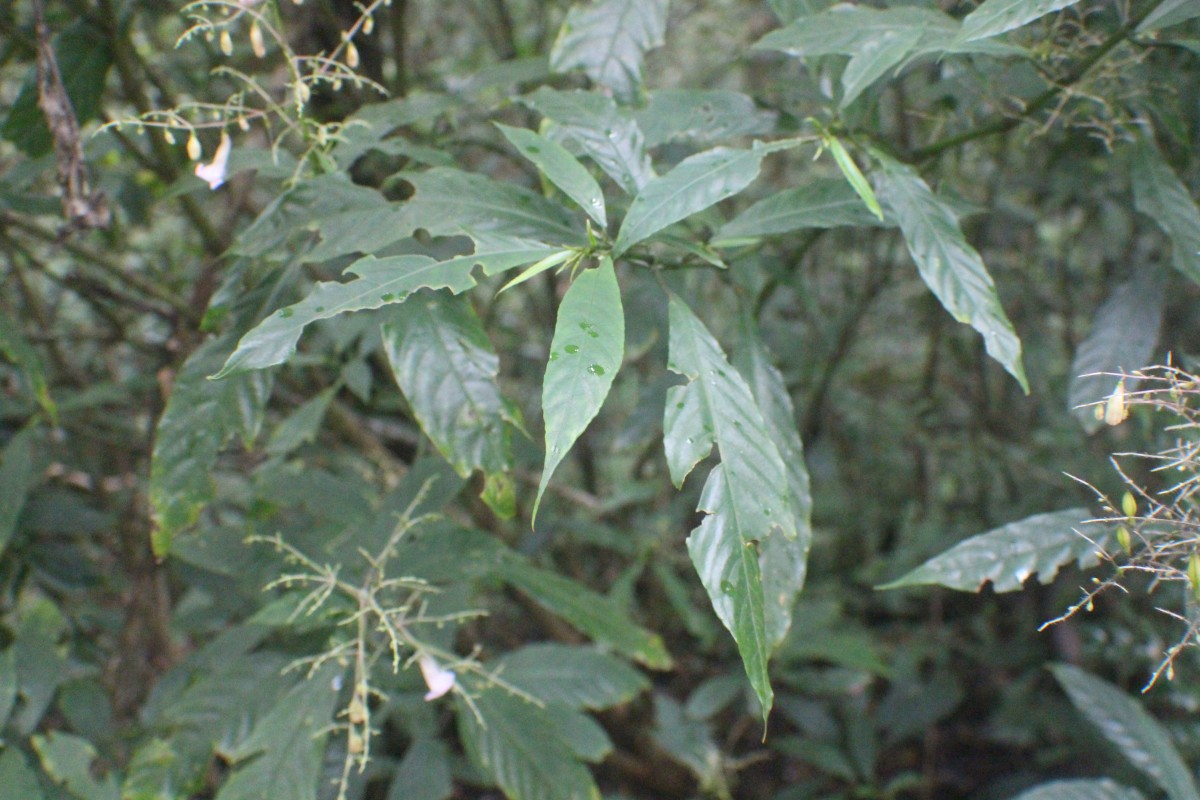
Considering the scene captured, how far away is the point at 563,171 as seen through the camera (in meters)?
1.08

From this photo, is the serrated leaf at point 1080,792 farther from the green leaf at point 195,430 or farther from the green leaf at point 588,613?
the green leaf at point 195,430

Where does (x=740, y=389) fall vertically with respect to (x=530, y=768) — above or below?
above

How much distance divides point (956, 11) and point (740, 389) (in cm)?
99

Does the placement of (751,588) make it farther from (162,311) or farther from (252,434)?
(162,311)

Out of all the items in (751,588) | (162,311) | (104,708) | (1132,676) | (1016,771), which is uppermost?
(751,588)

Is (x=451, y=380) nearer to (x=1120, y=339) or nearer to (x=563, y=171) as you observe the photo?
(x=563, y=171)

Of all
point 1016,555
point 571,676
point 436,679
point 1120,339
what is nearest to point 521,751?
point 571,676

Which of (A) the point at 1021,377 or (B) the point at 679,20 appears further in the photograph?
(B) the point at 679,20

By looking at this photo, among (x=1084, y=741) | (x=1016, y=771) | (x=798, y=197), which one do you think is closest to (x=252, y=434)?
(x=798, y=197)

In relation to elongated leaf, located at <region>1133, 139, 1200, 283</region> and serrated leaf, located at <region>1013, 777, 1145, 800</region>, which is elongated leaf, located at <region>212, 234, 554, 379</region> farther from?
serrated leaf, located at <region>1013, 777, 1145, 800</region>

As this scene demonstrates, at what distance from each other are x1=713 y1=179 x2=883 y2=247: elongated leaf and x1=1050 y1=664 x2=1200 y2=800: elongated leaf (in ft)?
3.34

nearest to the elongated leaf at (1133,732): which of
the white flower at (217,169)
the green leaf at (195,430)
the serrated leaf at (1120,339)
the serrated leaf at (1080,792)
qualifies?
the serrated leaf at (1080,792)

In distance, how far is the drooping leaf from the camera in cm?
107

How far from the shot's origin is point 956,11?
5.12ft
